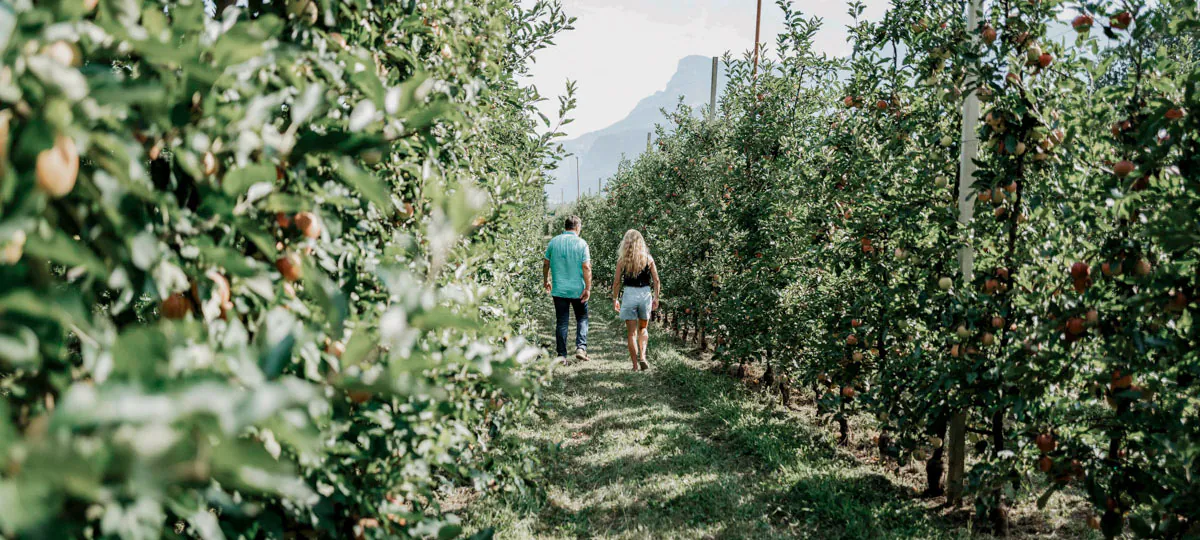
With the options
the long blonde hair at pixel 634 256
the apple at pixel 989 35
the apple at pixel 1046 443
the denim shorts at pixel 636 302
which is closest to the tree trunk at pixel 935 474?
the apple at pixel 1046 443

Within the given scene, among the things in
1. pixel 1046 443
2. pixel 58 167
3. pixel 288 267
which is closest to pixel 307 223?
pixel 288 267

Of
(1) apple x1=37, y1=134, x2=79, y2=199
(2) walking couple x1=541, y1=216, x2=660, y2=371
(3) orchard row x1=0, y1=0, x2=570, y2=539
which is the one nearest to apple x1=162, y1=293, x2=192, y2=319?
(3) orchard row x1=0, y1=0, x2=570, y2=539

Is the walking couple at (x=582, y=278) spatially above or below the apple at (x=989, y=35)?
below

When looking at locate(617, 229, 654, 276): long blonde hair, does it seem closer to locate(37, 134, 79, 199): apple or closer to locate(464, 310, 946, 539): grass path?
locate(464, 310, 946, 539): grass path

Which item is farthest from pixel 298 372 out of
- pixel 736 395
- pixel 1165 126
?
pixel 736 395

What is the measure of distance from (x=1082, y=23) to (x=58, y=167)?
11.2 feet

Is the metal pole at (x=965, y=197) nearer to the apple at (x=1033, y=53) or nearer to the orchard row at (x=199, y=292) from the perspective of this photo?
the apple at (x=1033, y=53)

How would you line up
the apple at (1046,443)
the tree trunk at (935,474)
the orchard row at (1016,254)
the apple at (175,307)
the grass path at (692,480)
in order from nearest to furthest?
the apple at (175,307) → the orchard row at (1016,254) → the apple at (1046,443) → the grass path at (692,480) → the tree trunk at (935,474)

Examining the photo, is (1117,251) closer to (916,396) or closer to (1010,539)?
(916,396)

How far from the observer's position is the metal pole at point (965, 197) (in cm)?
302

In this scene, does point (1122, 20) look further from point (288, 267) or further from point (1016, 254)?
point (288, 267)

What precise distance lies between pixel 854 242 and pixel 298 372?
12.3ft

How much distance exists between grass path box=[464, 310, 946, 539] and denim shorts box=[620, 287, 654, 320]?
3.55ft

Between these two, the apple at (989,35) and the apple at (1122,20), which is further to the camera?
the apple at (989,35)
